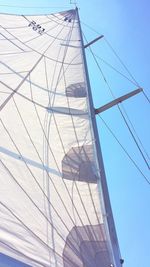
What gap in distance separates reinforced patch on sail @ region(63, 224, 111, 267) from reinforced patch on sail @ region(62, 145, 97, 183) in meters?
0.44

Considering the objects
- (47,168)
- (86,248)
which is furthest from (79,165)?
(86,248)

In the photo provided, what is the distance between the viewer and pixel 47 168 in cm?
243

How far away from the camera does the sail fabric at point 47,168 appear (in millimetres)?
1755

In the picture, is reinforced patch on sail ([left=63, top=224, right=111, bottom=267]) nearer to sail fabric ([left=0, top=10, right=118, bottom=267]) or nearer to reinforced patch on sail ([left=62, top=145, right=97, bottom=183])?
sail fabric ([left=0, top=10, right=118, bottom=267])

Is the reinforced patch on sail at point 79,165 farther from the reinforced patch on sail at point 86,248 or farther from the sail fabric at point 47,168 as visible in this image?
the reinforced patch on sail at point 86,248

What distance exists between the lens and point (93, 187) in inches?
97.9

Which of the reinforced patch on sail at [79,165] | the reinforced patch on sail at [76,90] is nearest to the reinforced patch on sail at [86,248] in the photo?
the reinforced patch on sail at [79,165]

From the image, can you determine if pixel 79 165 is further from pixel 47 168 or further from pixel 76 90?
pixel 76 90

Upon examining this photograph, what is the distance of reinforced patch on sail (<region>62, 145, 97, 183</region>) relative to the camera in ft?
8.38

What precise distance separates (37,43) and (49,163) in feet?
10.00

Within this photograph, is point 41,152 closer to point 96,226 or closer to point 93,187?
point 93,187

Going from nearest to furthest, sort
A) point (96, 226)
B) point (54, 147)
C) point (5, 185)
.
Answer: point (5, 185)
point (96, 226)
point (54, 147)

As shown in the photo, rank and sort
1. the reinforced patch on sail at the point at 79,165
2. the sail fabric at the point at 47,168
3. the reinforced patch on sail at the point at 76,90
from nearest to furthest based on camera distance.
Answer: the sail fabric at the point at 47,168 < the reinforced patch on sail at the point at 79,165 < the reinforced patch on sail at the point at 76,90

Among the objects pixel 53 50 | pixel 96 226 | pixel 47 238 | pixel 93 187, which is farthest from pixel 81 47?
pixel 47 238
